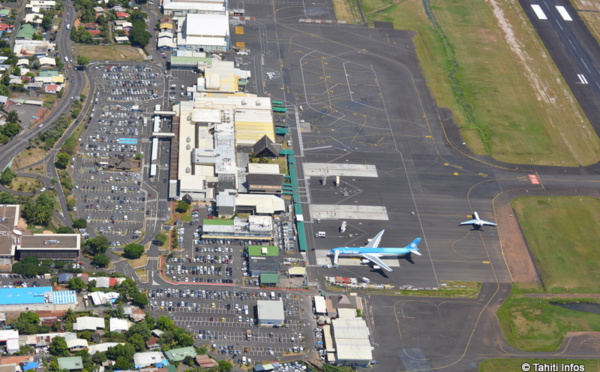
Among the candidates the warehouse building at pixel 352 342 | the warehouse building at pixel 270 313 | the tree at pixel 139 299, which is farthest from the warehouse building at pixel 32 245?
the warehouse building at pixel 352 342

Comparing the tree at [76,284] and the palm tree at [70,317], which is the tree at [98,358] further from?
the tree at [76,284]

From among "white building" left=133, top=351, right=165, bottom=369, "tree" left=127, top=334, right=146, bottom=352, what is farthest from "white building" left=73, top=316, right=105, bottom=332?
"white building" left=133, top=351, right=165, bottom=369

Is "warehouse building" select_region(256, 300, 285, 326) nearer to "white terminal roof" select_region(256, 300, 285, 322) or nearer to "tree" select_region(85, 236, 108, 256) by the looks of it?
"white terminal roof" select_region(256, 300, 285, 322)

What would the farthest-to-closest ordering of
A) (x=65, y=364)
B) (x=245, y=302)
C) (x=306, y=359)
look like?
1. (x=245, y=302)
2. (x=306, y=359)
3. (x=65, y=364)

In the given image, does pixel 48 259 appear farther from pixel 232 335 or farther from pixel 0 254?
pixel 232 335

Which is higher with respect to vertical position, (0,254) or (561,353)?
(0,254)

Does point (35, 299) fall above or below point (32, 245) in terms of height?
below

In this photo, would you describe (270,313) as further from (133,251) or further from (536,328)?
(536,328)

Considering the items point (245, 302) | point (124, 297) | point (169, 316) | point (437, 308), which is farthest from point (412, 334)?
point (124, 297)

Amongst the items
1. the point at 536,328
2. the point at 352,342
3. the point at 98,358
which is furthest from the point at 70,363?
the point at 536,328
